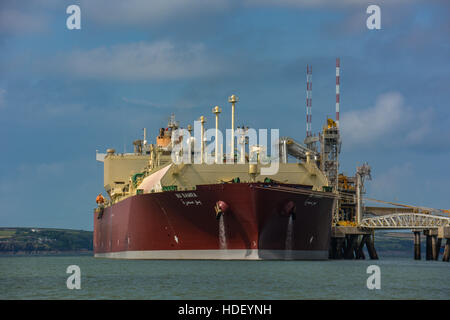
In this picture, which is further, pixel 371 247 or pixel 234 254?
pixel 371 247

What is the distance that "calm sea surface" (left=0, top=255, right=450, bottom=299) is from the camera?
115ft

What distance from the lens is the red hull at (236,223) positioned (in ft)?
175

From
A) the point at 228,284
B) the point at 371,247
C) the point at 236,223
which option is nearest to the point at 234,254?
the point at 236,223

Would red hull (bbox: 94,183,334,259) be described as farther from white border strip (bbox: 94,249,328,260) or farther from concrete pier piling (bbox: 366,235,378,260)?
concrete pier piling (bbox: 366,235,378,260)

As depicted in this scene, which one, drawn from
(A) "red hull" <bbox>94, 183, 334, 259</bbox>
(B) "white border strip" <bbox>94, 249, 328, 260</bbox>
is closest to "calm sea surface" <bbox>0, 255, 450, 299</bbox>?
(B) "white border strip" <bbox>94, 249, 328, 260</bbox>

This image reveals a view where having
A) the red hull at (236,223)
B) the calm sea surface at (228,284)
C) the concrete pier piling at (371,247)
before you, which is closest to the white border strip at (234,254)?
the red hull at (236,223)

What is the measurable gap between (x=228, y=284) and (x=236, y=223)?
50.0 ft

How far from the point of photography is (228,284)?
38688mm

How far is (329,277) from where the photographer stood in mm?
44219

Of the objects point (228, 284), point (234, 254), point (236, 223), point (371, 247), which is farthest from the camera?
point (371, 247)

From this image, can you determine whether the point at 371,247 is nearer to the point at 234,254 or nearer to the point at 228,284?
the point at 234,254

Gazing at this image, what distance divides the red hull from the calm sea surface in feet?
8.37

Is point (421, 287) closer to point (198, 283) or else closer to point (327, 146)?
point (198, 283)

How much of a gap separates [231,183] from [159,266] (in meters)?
7.40
